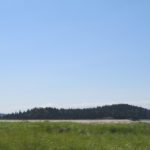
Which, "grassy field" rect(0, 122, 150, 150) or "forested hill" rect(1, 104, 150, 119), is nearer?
"grassy field" rect(0, 122, 150, 150)

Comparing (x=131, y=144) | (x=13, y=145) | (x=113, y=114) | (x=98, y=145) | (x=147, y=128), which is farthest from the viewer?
(x=113, y=114)

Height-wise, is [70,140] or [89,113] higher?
[89,113]

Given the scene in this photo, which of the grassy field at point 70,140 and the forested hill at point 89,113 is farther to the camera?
the forested hill at point 89,113

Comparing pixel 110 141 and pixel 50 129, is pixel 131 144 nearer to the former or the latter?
pixel 110 141

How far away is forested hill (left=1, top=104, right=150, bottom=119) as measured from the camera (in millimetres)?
51094

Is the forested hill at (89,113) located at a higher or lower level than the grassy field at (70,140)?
higher

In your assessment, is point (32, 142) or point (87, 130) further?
point (87, 130)

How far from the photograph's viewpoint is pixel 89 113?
5312cm

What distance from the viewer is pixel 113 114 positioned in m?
51.0

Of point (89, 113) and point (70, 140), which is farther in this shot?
point (89, 113)

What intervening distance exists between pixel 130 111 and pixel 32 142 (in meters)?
33.4

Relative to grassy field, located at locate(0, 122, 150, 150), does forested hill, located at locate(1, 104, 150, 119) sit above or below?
above

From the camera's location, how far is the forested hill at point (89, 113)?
168 ft

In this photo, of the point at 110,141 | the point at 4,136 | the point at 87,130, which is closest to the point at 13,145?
the point at 4,136
